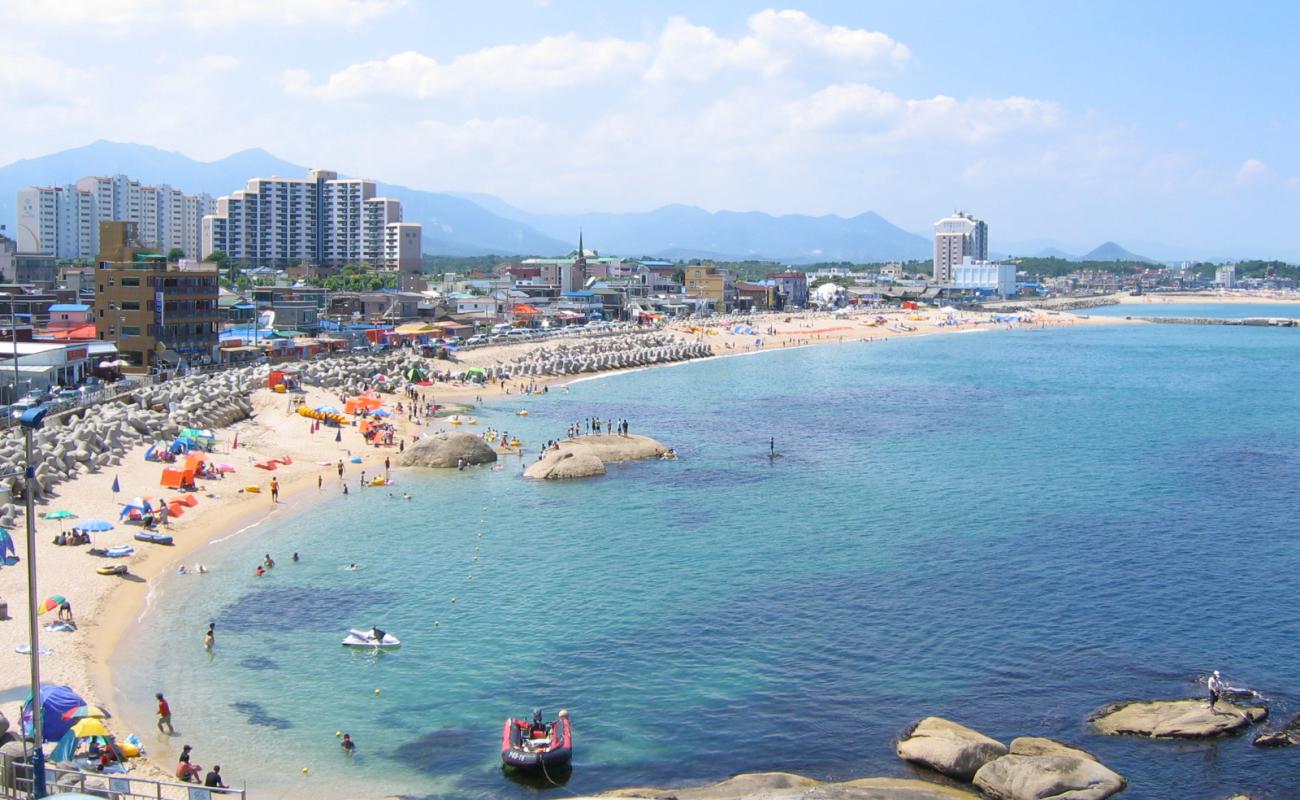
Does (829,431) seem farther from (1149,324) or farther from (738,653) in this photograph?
(1149,324)

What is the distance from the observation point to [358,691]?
24.2 metres

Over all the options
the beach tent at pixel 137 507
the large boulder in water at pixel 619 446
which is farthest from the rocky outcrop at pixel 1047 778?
the large boulder in water at pixel 619 446

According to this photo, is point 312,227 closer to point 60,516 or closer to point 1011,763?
point 60,516

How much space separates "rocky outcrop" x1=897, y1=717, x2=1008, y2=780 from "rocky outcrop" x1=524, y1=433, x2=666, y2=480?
87.4 ft

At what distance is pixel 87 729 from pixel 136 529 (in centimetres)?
1665

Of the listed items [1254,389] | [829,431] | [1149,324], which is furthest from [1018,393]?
[1149,324]

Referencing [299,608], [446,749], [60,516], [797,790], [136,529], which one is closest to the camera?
[797,790]

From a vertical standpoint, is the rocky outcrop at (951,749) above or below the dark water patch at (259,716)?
above

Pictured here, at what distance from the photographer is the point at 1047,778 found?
19.6 meters

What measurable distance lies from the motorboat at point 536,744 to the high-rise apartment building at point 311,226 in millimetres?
158861

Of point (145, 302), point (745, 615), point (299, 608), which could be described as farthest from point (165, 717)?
point (145, 302)

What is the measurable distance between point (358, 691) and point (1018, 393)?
216 ft

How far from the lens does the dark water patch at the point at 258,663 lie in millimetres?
25344

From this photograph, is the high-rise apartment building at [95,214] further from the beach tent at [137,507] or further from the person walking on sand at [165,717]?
the person walking on sand at [165,717]
